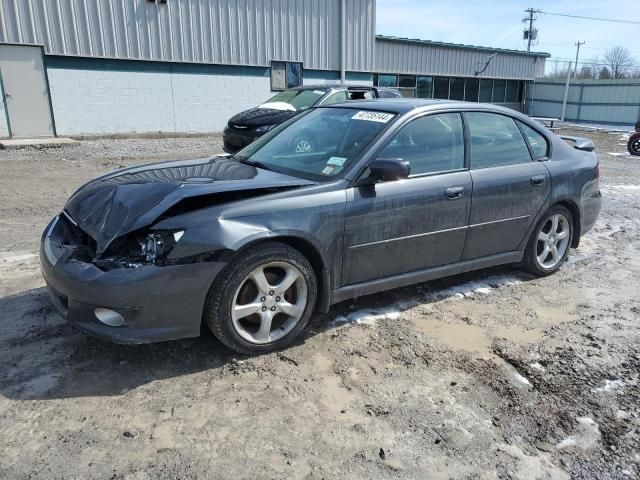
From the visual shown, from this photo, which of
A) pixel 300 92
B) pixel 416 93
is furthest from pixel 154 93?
pixel 416 93

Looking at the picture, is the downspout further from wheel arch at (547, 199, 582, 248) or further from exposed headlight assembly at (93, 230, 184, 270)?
exposed headlight assembly at (93, 230, 184, 270)

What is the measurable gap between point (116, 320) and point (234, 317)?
2.22ft

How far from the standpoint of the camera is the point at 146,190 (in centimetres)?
338

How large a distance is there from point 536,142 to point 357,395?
313 cm

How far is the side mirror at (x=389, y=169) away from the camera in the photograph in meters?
3.61

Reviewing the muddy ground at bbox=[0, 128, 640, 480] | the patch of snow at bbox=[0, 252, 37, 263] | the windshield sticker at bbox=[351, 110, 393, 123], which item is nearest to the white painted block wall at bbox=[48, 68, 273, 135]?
the patch of snow at bbox=[0, 252, 37, 263]

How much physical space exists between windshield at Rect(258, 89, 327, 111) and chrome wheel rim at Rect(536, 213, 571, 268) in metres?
6.82

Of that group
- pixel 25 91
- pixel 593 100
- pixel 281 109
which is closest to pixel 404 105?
pixel 281 109

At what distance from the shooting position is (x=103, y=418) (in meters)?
2.79

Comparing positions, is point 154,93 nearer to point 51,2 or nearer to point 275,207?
point 51,2

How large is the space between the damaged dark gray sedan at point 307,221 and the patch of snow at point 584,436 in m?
1.57

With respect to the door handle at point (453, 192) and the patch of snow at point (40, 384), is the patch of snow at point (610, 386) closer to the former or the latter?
the door handle at point (453, 192)

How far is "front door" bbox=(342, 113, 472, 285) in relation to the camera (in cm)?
373

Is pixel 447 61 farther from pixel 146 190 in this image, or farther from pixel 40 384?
pixel 40 384
